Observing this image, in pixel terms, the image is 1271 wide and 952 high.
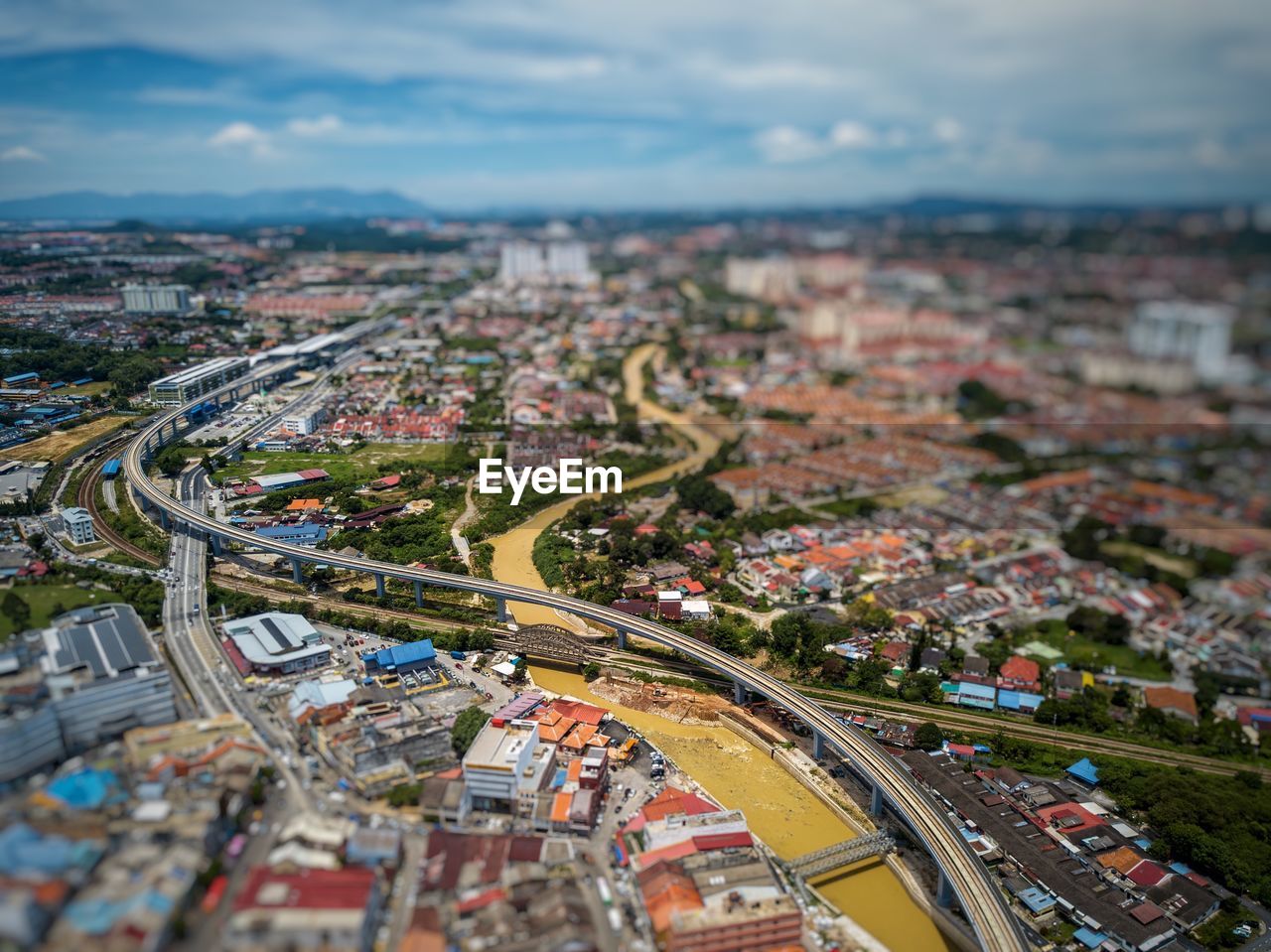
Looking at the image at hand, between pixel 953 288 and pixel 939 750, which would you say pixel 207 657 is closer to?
pixel 939 750

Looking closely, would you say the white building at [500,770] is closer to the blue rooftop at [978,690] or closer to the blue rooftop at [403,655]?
the blue rooftop at [403,655]

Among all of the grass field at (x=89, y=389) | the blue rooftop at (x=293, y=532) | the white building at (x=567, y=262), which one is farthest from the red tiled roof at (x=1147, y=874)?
→ the white building at (x=567, y=262)

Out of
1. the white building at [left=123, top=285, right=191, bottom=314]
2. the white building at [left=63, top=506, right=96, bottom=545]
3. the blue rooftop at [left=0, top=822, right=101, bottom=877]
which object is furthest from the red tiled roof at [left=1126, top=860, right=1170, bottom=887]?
the white building at [left=123, top=285, right=191, bottom=314]

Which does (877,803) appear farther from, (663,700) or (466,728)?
(466,728)

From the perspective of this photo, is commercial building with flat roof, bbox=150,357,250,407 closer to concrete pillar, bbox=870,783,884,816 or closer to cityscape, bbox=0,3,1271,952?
cityscape, bbox=0,3,1271,952

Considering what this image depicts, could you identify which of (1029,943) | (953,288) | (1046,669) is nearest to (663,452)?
(1046,669)

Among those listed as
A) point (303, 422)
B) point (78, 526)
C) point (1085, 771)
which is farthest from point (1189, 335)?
point (78, 526)
